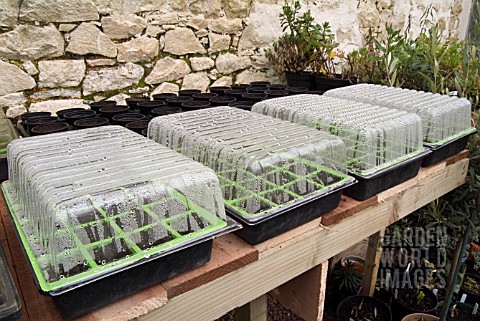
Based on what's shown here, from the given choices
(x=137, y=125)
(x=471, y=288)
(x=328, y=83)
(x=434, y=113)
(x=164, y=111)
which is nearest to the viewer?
(x=434, y=113)

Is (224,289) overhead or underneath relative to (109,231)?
underneath

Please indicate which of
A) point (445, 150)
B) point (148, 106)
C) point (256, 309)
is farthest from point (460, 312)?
point (148, 106)

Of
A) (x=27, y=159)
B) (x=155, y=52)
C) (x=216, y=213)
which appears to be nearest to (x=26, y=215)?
(x=27, y=159)

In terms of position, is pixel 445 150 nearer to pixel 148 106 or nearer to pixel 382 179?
pixel 382 179

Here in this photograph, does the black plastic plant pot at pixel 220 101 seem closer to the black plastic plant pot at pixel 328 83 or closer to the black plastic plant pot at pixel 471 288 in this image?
the black plastic plant pot at pixel 328 83

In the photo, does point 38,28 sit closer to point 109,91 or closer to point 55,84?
point 55,84

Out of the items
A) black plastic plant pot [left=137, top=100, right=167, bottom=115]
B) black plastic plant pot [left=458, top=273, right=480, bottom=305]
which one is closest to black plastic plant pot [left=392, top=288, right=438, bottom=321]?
black plastic plant pot [left=458, top=273, right=480, bottom=305]

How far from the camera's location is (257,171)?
96 centimetres

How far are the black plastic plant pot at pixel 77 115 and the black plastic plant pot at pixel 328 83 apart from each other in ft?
5.57

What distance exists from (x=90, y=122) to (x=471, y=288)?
2.43 meters

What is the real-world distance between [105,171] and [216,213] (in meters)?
0.28

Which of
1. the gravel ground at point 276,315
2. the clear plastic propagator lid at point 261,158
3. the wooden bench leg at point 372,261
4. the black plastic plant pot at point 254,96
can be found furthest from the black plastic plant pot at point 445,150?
the gravel ground at point 276,315

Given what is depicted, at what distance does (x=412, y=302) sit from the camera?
208cm

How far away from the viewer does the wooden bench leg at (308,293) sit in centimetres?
121
